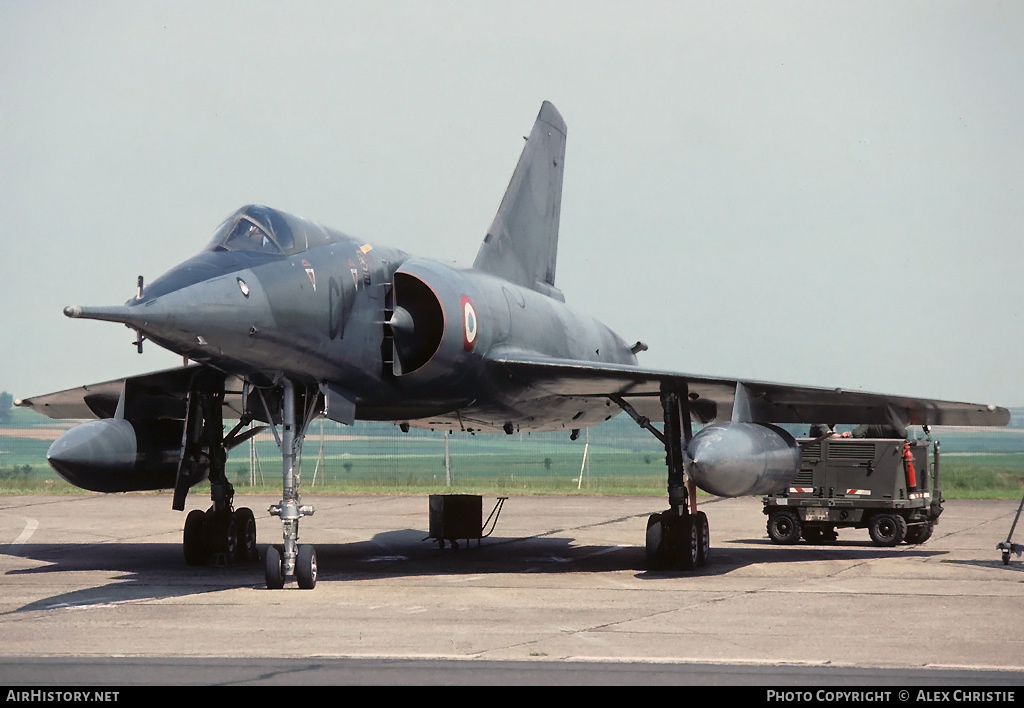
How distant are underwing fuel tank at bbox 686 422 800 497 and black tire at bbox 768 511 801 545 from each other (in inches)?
180

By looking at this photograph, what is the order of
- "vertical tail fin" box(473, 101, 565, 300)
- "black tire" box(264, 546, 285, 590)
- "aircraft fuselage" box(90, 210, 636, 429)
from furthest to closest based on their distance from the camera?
"vertical tail fin" box(473, 101, 565, 300)
"black tire" box(264, 546, 285, 590)
"aircraft fuselage" box(90, 210, 636, 429)

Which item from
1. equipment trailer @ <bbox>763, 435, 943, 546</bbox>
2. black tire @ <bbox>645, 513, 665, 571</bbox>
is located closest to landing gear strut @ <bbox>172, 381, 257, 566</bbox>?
black tire @ <bbox>645, 513, 665, 571</bbox>

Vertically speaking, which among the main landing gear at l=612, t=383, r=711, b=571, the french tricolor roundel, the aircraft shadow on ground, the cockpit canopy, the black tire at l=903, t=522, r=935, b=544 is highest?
the cockpit canopy

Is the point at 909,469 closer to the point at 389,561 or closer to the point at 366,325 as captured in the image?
the point at 389,561

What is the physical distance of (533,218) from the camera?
18953 millimetres

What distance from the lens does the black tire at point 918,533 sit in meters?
18.2

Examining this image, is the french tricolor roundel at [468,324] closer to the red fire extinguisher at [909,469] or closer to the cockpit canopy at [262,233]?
the cockpit canopy at [262,233]

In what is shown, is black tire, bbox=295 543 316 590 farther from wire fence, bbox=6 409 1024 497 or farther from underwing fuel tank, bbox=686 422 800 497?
wire fence, bbox=6 409 1024 497

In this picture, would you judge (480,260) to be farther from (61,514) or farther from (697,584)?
(61,514)

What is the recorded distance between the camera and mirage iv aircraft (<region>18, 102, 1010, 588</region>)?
1147cm

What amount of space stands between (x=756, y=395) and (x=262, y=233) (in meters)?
6.67

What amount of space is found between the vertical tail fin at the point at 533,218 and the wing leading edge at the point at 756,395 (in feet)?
8.21

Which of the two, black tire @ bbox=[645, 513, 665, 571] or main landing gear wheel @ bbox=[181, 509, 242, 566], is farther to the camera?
main landing gear wheel @ bbox=[181, 509, 242, 566]

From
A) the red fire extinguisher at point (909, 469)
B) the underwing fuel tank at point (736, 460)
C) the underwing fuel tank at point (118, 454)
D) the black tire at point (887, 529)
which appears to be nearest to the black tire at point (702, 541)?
the underwing fuel tank at point (736, 460)
